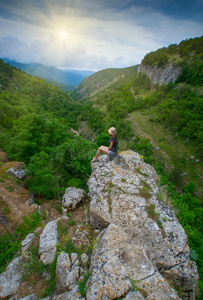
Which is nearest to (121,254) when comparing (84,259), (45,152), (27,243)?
(84,259)

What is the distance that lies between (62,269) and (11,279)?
2.65m

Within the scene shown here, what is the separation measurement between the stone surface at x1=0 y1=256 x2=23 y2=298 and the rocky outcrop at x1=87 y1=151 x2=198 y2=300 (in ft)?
12.2

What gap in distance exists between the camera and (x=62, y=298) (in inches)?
169

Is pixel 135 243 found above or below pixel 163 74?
below

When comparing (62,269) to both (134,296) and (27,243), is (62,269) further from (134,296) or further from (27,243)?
(134,296)

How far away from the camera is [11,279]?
5.71 meters

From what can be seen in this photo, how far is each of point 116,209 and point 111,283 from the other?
2.77m

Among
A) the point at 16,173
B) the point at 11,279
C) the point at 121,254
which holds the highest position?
the point at 121,254

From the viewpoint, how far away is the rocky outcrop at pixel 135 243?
4047 mm

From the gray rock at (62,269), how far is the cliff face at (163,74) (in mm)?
67137

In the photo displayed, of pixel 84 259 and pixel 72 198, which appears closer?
pixel 84 259

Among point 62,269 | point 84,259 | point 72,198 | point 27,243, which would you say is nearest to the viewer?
point 62,269

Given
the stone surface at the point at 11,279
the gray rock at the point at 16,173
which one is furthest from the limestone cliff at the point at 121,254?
the gray rock at the point at 16,173

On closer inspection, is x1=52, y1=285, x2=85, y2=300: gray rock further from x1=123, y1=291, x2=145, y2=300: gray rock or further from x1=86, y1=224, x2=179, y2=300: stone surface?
x1=123, y1=291, x2=145, y2=300: gray rock
